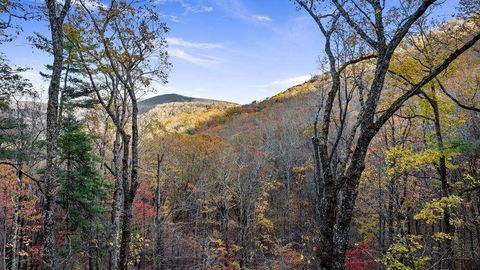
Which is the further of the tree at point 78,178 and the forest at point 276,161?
the tree at point 78,178

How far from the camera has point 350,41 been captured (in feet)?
35.2

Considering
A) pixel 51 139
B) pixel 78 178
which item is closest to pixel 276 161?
pixel 78 178

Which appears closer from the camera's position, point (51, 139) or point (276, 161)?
point (51, 139)

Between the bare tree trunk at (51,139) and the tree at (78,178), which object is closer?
the bare tree trunk at (51,139)

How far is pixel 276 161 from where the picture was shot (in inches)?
1576

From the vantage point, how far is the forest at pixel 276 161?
7.61 metres

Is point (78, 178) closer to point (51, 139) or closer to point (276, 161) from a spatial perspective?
point (51, 139)

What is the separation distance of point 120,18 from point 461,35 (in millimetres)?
11292

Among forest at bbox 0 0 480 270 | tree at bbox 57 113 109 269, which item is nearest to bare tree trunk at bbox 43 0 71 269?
forest at bbox 0 0 480 270

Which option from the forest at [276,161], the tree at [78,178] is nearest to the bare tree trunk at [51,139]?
the forest at [276,161]

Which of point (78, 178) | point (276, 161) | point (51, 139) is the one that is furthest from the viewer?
point (276, 161)

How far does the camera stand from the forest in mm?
7609

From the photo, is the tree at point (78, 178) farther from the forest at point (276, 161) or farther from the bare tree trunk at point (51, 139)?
→ the bare tree trunk at point (51, 139)

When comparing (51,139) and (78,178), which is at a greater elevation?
(51,139)
